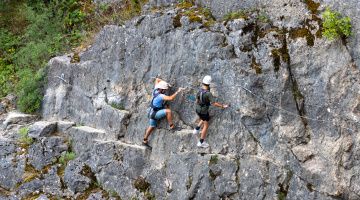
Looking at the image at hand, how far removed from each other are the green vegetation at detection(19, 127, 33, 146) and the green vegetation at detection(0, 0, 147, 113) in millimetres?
1020

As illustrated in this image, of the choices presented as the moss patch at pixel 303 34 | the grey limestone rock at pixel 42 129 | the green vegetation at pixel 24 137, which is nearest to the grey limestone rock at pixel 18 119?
the green vegetation at pixel 24 137

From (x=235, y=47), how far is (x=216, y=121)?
1978 mm

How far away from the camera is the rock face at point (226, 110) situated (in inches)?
440

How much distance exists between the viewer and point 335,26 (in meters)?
11.0

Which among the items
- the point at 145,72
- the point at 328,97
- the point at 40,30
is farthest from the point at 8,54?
the point at 328,97

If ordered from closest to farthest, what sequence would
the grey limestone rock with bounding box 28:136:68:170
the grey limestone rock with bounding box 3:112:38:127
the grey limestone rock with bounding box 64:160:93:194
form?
the grey limestone rock with bounding box 64:160:93:194 < the grey limestone rock with bounding box 28:136:68:170 < the grey limestone rock with bounding box 3:112:38:127

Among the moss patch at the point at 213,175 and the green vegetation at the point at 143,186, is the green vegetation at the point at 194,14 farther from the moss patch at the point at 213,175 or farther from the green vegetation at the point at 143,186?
the green vegetation at the point at 143,186

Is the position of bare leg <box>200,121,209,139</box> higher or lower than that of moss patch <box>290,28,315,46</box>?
lower

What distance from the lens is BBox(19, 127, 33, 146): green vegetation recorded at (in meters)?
15.9

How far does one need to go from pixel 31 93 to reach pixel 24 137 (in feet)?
5.40

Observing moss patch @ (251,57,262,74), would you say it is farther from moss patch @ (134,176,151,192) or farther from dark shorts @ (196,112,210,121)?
moss patch @ (134,176,151,192)

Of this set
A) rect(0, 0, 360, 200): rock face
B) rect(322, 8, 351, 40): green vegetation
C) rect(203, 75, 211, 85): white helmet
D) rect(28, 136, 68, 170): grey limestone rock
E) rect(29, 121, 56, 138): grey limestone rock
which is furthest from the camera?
rect(29, 121, 56, 138): grey limestone rock

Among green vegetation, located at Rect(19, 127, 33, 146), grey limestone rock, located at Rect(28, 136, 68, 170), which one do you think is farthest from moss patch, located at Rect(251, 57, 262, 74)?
green vegetation, located at Rect(19, 127, 33, 146)

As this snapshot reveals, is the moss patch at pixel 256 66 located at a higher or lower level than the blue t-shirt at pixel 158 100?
higher
